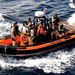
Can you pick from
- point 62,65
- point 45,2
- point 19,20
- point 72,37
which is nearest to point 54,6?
point 45,2

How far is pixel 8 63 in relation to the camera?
15781 millimetres

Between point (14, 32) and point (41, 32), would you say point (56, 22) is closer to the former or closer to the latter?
point (41, 32)

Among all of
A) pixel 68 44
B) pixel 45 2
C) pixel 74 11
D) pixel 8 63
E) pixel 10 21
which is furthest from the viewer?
pixel 45 2

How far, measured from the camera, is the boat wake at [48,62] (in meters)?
15.2

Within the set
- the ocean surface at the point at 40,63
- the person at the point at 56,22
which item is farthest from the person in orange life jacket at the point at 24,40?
the person at the point at 56,22

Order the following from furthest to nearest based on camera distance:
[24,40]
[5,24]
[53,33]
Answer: [5,24] → [53,33] → [24,40]

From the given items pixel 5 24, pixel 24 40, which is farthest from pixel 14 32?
pixel 5 24

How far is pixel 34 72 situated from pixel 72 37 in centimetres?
388

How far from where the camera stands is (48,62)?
15891 millimetres

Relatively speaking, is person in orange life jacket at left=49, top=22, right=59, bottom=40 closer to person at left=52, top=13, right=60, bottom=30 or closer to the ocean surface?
person at left=52, top=13, right=60, bottom=30

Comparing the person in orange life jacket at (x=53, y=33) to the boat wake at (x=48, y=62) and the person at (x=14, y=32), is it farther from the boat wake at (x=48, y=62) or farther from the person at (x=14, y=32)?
the person at (x=14, y=32)

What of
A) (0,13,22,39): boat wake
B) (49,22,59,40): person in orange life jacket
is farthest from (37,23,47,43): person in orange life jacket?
(0,13,22,39): boat wake

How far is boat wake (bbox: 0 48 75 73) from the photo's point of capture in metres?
15.2

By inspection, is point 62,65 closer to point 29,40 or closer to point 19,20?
point 29,40
